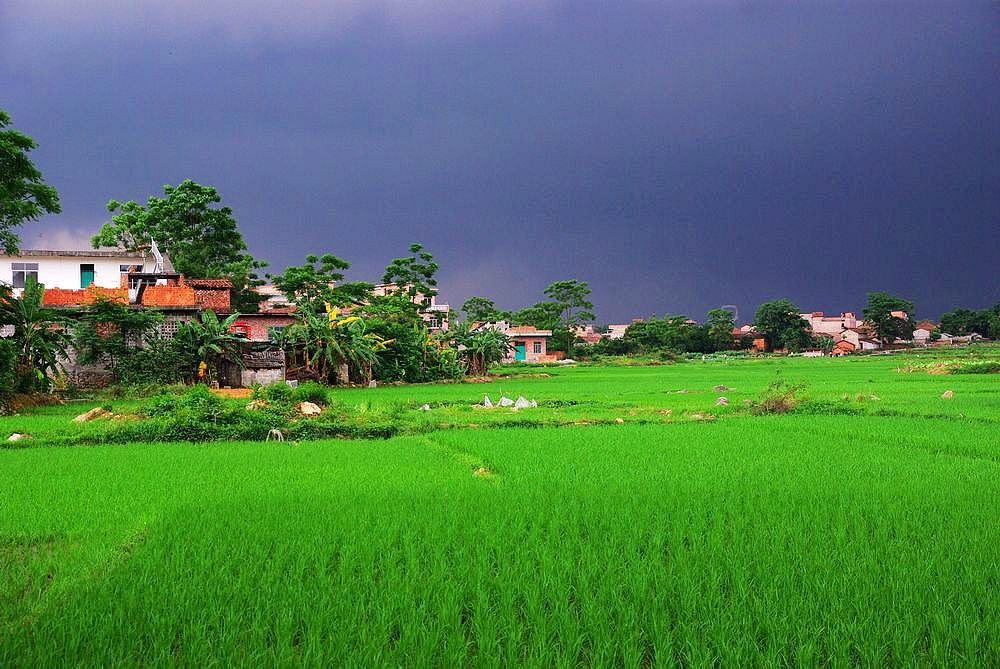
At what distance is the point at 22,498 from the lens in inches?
222

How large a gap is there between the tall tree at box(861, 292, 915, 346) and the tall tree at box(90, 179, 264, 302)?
194ft

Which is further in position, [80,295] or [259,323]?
[259,323]

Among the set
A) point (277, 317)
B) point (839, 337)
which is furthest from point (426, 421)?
point (839, 337)

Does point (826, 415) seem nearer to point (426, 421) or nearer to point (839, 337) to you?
point (426, 421)

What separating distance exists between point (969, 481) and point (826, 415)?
→ 21.5 feet

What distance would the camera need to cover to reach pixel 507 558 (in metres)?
3.86

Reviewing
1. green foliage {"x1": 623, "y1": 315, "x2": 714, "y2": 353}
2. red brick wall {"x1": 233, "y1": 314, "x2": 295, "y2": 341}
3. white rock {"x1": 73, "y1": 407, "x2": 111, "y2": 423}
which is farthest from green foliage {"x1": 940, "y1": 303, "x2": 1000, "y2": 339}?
white rock {"x1": 73, "y1": 407, "x2": 111, "y2": 423}

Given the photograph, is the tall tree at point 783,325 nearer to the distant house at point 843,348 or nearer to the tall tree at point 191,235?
the distant house at point 843,348

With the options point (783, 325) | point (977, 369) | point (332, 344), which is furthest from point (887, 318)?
point (332, 344)

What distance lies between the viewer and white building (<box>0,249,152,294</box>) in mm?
25047

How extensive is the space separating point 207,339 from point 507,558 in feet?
58.3

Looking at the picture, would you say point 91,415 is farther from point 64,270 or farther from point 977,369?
point 977,369

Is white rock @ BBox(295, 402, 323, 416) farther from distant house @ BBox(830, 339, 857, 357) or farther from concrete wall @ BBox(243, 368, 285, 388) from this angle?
distant house @ BBox(830, 339, 857, 357)

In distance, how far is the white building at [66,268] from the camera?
986 inches
